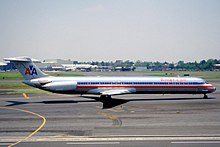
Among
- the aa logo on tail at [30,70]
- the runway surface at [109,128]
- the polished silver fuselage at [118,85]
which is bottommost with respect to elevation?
the runway surface at [109,128]

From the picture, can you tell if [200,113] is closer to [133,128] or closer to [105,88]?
[133,128]

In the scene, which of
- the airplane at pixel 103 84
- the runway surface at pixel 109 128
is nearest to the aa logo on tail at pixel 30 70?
the airplane at pixel 103 84

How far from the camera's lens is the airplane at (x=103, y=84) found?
1326 inches

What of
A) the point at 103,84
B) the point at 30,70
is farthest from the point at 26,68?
the point at 103,84

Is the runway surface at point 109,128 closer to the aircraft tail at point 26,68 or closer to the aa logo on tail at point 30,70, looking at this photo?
the aircraft tail at point 26,68

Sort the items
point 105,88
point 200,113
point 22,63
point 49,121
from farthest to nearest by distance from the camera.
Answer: point 105,88 < point 22,63 < point 200,113 < point 49,121

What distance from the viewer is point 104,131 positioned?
57.9ft

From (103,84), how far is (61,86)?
5817 mm

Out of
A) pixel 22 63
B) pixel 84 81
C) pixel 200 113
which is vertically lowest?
pixel 200 113

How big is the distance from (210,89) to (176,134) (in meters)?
23.5

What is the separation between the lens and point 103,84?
35.7m

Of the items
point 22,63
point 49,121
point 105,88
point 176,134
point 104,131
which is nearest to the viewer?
point 176,134

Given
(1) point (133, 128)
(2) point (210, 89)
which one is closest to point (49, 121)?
(1) point (133, 128)

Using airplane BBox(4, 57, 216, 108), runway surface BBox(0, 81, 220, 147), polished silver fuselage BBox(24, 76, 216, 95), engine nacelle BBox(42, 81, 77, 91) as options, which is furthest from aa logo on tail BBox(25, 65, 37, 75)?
runway surface BBox(0, 81, 220, 147)
